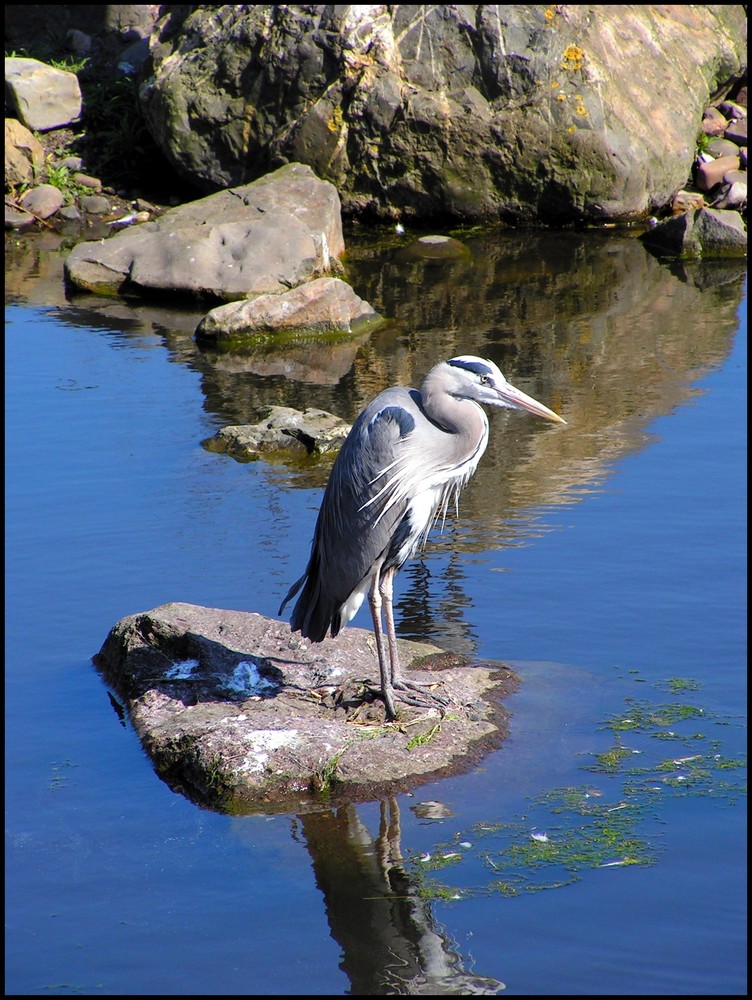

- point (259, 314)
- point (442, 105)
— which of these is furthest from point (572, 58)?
point (259, 314)

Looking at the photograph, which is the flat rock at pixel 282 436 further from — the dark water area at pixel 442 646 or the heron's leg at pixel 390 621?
the heron's leg at pixel 390 621

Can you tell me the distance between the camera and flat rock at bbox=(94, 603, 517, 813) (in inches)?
191

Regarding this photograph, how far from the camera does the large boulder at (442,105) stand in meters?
13.9

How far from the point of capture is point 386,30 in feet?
45.8

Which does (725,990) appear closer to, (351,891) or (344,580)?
(351,891)

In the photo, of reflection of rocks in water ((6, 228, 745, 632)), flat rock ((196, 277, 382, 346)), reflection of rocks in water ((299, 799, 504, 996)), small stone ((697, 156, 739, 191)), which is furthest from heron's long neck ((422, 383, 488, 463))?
small stone ((697, 156, 739, 191))

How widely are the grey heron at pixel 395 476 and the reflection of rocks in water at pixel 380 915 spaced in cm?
66

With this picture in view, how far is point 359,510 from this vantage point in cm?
522

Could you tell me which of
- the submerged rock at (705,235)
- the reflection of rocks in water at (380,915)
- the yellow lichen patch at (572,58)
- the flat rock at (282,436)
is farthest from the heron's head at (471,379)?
the yellow lichen patch at (572,58)

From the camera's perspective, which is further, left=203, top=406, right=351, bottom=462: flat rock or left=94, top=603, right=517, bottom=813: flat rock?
left=203, top=406, right=351, bottom=462: flat rock

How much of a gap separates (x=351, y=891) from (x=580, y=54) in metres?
11.7

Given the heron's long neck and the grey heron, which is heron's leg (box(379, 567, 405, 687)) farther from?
the heron's long neck

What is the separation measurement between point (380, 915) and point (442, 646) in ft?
6.73

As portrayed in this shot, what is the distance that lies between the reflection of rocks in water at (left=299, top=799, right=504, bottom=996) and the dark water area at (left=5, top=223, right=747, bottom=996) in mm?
11
